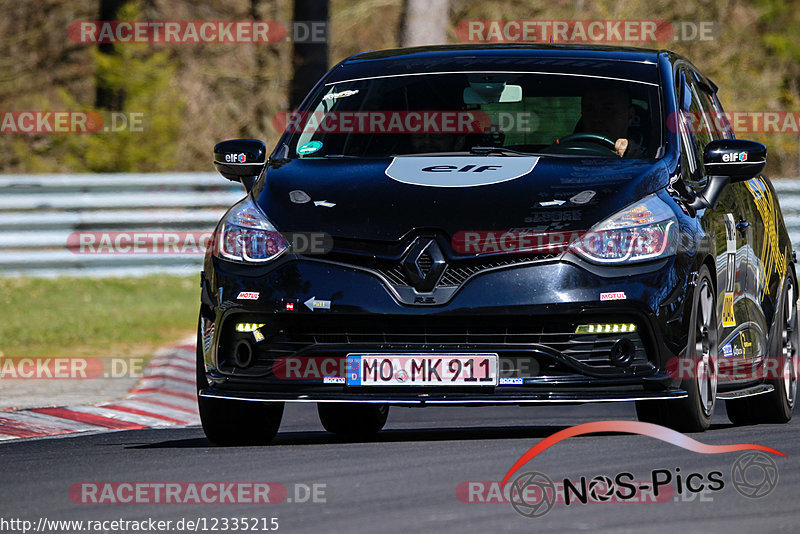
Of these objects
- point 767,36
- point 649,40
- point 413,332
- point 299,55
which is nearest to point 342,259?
point 413,332

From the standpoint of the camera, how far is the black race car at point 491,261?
6.89 m

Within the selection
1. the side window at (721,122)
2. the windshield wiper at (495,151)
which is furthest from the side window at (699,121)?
the windshield wiper at (495,151)

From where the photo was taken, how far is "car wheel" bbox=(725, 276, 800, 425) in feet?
28.3

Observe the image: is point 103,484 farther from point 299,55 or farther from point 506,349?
point 299,55

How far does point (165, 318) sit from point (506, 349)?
956 centimetres

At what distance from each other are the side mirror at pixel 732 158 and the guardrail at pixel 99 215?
12.5 metres

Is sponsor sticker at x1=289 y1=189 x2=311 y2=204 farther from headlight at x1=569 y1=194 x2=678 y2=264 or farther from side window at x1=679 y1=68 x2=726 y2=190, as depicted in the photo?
side window at x1=679 y1=68 x2=726 y2=190

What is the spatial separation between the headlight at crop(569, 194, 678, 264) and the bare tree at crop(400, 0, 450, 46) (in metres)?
14.1

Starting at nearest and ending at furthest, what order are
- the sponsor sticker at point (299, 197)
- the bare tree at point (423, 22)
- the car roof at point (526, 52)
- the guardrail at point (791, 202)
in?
the sponsor sticker at point (299, 197) → the car roof at point (526, 52) → the bare tree at point (423, 22) → the guardrail at point (791, 202)

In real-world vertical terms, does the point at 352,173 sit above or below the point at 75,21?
below

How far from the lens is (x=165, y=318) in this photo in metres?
16.1

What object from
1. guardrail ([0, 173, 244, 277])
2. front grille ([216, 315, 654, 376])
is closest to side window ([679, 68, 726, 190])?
front grille ([216, 315, 654, 376])

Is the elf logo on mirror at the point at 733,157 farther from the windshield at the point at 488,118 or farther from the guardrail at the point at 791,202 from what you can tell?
the guardrail at the point at 791,202

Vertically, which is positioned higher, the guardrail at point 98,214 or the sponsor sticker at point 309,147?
the sponsor sticker at point 309,147
